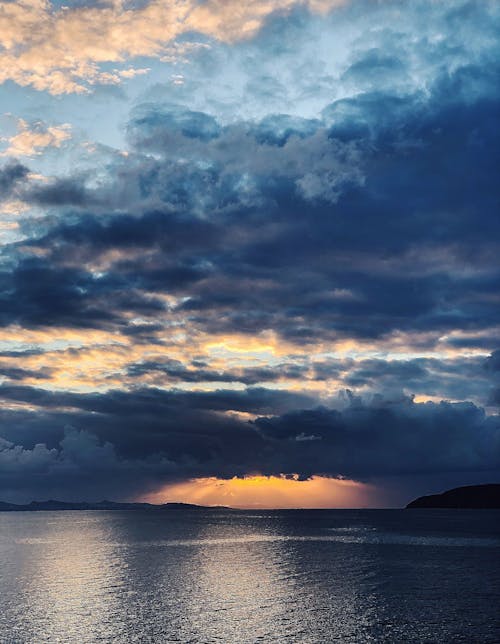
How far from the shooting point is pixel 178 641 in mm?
68875

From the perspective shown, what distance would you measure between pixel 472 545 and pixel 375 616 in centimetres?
13109

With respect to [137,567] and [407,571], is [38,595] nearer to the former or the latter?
[137,567]

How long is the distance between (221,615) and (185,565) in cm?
6306

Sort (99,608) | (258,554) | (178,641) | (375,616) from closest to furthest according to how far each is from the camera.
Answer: (178,641) < (375,616) < (99,608) < (258,554)

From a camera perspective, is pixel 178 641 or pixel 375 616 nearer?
pixel 178 641

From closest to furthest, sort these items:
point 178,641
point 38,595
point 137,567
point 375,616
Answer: point 178,641
point 375,616
point 38,595
point 137,567

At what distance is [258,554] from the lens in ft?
559

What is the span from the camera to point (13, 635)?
237 ft

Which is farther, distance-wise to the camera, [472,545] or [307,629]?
[472,545]

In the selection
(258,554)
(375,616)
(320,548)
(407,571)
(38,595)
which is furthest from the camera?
(320,548)

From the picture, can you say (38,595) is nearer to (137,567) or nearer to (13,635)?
(13,635)

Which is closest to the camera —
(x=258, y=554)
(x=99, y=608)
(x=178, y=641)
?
(x=178, y=641)

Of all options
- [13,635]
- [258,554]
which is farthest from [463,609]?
[258,554]

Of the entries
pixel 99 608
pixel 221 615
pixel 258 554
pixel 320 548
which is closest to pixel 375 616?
pixel 221 615
